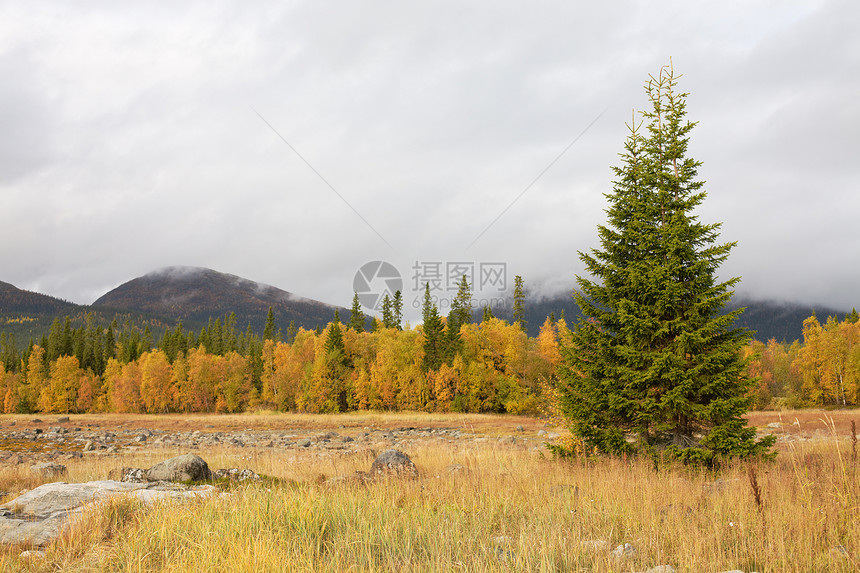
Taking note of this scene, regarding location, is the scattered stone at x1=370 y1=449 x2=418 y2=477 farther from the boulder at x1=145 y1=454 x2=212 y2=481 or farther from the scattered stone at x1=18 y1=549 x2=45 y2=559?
the scattered stone at x1=18 y1=549 x2=45 y2=559

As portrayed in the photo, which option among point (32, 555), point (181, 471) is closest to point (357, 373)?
point (181, 471)

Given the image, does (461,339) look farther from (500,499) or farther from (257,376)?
(500,499)

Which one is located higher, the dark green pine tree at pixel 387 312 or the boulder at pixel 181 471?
the dark green pine tree at pixel 387 312

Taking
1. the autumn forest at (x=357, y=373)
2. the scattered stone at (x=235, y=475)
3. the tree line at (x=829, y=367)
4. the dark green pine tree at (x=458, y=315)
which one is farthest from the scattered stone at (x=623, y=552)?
the tree line at (x=829, y=367)

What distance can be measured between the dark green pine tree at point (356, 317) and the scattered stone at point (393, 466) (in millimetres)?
77697

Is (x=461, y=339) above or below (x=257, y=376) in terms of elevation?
above

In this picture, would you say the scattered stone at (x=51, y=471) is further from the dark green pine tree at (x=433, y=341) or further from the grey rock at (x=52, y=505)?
the dark green pine tree at (x=433, y=341)

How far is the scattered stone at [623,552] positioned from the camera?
202 inches

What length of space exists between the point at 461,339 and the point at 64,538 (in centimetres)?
6248

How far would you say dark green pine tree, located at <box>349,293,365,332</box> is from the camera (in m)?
91.9

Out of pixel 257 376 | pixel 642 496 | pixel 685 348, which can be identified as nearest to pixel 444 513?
pixel 642 496

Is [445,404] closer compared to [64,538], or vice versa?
[64,538]

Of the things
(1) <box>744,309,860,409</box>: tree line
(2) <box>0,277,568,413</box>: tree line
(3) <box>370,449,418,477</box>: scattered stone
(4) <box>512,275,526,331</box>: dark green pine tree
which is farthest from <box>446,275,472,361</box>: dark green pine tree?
(3) <box>370,449,418,477</box>: scattered stone

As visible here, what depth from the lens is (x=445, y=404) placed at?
63969 mm
